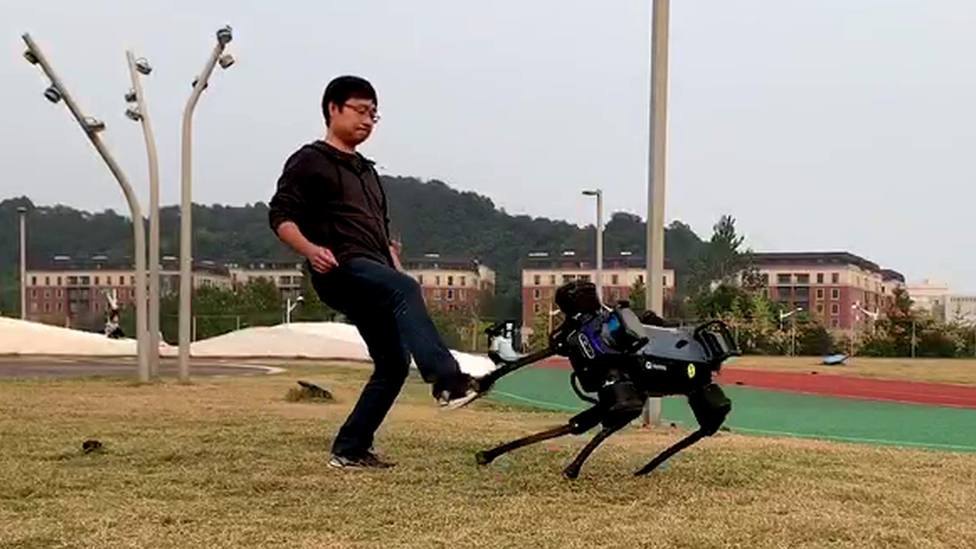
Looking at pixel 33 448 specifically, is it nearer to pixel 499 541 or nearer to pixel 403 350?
pixel 403 350

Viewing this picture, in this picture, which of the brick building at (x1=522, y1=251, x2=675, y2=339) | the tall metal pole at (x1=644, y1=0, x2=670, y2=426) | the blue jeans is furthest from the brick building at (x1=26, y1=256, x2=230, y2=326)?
the blue jeans

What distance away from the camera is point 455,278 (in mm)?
63875

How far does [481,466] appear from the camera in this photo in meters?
4.41

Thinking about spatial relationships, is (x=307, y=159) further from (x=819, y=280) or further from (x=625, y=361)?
(x=819, y=280)

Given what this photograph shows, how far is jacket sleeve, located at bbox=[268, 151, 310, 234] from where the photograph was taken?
427cm

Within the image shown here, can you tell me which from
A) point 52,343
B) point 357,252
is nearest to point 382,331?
point 357,252

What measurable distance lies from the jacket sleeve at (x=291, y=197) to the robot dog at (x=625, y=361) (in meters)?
0.96

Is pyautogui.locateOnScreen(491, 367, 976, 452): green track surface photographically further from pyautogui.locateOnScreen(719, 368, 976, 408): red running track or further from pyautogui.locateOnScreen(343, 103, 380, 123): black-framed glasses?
pyautogui.locateOnScreen(343, 103, 380, 123): black-framed glasses

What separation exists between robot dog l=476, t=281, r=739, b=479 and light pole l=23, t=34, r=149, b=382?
9.78m

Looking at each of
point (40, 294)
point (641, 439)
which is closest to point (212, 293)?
point (40, 294)

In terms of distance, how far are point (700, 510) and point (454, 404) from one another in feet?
2.95

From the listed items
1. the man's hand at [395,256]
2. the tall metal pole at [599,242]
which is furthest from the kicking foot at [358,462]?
the tall metal pole at [599,242]

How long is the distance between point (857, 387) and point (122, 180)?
1191 centimetres

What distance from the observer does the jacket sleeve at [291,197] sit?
4.27m
